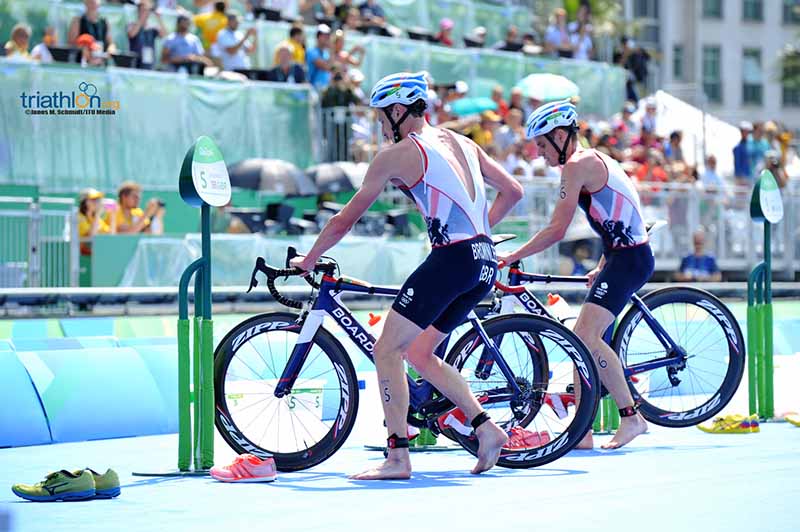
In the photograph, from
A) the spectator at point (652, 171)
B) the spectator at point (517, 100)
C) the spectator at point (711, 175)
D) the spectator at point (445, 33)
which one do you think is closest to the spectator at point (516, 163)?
the spectator at point (517, 100)

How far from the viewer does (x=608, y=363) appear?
364 inches

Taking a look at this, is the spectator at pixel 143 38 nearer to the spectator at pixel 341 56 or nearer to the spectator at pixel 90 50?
the spectator at pixel 90 50

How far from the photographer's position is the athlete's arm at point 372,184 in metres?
7.67

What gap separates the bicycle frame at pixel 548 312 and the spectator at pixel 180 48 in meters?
13.4

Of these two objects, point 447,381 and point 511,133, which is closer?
point 447,381

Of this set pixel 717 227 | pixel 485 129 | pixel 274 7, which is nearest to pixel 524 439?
pixel 485 129

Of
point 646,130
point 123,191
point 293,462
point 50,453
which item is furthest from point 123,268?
point 646,130

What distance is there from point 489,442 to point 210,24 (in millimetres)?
16517

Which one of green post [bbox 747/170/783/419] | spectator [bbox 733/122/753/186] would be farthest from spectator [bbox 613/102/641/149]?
green post [bbox 747/170/783/419]

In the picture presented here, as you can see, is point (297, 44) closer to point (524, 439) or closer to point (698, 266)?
point (698, 266)

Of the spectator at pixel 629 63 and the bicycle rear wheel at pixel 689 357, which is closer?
the bicycle rear wheel at pixel 689 357

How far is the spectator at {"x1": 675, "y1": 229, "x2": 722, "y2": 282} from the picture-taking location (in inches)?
893

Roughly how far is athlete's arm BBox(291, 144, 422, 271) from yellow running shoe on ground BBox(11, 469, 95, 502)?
5.22ft

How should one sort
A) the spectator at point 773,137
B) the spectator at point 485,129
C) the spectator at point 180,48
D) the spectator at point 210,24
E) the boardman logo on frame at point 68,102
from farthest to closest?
1. the spectator at point 773,137
2. the spectator at point 210,24
3. the spectator at point 485,129
4. the spectator at point 180,48
5. the boardman logo on frame at point 68,102
